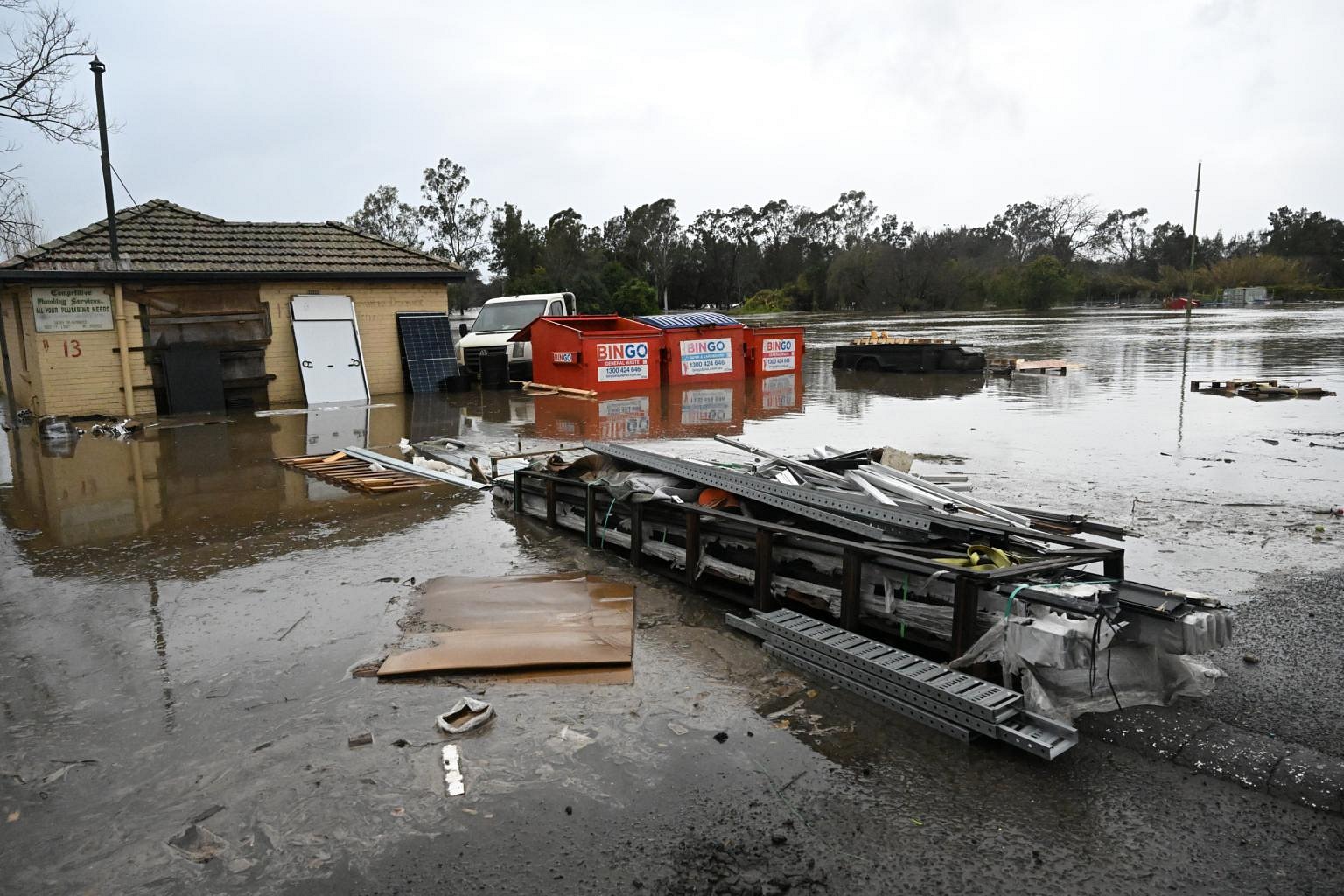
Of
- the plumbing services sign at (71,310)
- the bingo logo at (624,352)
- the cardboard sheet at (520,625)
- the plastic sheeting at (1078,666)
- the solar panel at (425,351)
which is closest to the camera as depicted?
the plastic sheeting at (1078,666)

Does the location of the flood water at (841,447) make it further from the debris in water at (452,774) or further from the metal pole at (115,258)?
the debris in water at (452,774)

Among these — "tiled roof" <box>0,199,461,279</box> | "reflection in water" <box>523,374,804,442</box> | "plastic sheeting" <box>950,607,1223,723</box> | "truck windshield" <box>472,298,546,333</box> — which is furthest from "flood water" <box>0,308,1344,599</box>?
"truck windshield" <box>472,298,546,333</box>

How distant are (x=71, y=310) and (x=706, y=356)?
13145 millimetres

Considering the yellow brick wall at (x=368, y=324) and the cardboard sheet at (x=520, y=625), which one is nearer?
the cardboard sheet at (x=520, y=625)

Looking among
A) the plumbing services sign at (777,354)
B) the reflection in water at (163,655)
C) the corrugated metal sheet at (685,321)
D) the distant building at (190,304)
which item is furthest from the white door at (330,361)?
the reflection in water at (163,655)

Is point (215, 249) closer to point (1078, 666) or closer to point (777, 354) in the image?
point (777, 354)

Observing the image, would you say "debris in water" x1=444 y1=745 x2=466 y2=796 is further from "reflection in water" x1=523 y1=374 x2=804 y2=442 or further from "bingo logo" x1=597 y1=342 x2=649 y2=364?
"bingo logo" x1=597 y1=342 x2=649 y2=364

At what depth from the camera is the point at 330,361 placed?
19125 mm

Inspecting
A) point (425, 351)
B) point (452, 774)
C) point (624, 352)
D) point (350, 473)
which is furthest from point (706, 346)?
point (452, 774)

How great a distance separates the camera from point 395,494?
31.6 ft

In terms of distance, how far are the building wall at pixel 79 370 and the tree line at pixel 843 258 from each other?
3492 cm

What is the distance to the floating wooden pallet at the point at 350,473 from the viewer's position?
9850 mm

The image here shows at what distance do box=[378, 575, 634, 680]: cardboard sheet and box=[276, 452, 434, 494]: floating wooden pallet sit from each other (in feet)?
12.0

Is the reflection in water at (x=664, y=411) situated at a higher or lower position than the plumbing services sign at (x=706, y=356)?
lower
